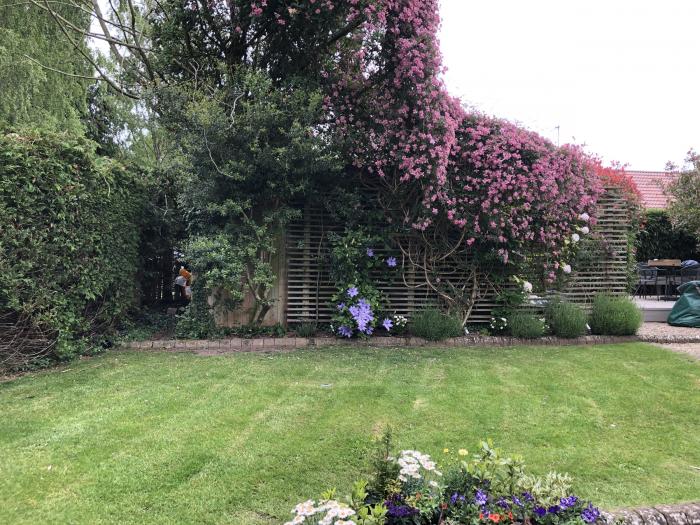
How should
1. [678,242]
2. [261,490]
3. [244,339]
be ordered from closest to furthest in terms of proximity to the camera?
[261,490]
[244,339]
[678,242]

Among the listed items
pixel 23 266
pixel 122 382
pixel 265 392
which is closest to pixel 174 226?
pixel 23 266

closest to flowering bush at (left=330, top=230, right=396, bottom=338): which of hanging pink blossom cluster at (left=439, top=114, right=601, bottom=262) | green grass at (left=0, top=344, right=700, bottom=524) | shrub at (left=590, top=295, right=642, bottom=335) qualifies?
green grass at (left=0, top=344, right=700, bottom=524)

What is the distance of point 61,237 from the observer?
472 cm

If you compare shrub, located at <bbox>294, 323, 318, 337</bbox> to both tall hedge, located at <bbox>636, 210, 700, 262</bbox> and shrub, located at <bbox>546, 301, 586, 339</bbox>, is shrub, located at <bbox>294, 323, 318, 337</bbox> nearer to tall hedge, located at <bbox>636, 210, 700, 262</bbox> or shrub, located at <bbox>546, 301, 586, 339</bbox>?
shrub, located at <bbox>546, 301, 586, 339</bbox>

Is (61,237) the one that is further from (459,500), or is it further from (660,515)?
(660,515)

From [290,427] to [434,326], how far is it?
138 inches

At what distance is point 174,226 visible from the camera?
7.23 meters

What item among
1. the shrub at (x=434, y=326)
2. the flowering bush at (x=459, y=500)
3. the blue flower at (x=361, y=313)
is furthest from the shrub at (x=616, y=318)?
the flowering bush at (x=459, y=500)

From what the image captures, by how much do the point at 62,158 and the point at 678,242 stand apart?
14.7 metres

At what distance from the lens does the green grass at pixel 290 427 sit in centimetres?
226

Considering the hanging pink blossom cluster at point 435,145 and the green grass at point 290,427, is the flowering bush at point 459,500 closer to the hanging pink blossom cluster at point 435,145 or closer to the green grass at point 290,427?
the green grass at point 290,427

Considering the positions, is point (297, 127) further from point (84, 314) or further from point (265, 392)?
point (84, 314)

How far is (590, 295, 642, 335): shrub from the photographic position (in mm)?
6508

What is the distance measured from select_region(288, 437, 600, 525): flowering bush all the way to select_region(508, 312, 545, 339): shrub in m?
4.85
